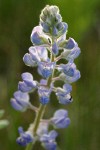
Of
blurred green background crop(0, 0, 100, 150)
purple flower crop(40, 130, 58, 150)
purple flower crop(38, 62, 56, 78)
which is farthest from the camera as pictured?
blurred green background crop(0, 0, 100, 150)

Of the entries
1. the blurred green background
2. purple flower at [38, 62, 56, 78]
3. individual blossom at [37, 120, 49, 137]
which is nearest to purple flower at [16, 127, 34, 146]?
individual blossom at [37, 120, 49, 137]

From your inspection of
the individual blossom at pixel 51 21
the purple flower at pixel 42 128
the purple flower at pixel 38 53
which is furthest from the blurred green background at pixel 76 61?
the individual blossom at pixel 51 21

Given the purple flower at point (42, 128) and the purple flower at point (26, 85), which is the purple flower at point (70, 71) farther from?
the purple flower at point (42, 128)

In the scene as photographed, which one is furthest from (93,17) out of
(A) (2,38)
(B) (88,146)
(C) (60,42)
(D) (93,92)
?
(C) (60,42)

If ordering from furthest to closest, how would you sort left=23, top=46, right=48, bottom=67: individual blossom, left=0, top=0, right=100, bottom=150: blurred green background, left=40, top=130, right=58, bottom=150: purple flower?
left=0, top=0, right=100, bottom=150: blurred green background → left=40, top=130, right=58, bottom=150: purple flower → left=23, top=46, right=48, bottom=67: individual blossom

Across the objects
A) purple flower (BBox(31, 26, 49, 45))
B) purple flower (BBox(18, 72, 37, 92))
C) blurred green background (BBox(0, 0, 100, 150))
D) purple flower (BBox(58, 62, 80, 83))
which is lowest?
blurred green background (BBox(0, 0, 100, 150))

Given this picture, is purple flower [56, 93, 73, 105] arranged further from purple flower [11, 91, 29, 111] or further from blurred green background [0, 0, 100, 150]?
blurred green background [0, 0, 100, 150]
